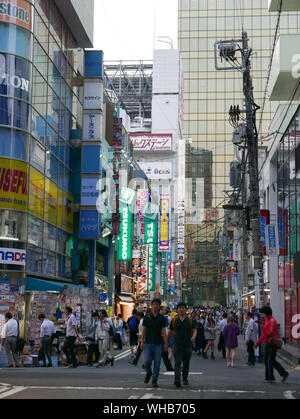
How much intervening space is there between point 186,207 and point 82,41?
83.4 m

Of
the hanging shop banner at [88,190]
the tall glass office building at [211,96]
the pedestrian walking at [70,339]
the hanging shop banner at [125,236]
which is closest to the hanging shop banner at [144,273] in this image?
the hanging shop banner at [125,236]

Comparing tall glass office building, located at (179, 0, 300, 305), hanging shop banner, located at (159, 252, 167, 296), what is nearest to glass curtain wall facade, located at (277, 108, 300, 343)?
hanging shop banner, located at (159, 252, 167, 296)

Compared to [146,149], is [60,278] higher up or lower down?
lower down

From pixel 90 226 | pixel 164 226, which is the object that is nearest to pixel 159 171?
pixel 164 226

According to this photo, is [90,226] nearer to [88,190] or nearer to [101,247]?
[88,190]

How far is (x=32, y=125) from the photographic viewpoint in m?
26.7

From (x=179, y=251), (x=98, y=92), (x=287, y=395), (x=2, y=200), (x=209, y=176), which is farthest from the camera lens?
(x=209, y=176)

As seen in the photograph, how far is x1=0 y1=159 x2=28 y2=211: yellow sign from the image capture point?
24672mm

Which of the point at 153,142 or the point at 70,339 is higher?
the point at 153,142

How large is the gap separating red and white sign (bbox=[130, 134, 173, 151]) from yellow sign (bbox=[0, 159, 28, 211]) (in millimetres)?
83889

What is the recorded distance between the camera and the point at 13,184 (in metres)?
25.0

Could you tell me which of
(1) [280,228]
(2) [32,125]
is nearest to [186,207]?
(1) [280,228]

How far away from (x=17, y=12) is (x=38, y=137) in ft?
16.6

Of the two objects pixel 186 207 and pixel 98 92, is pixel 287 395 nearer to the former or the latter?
pixel 98 92
